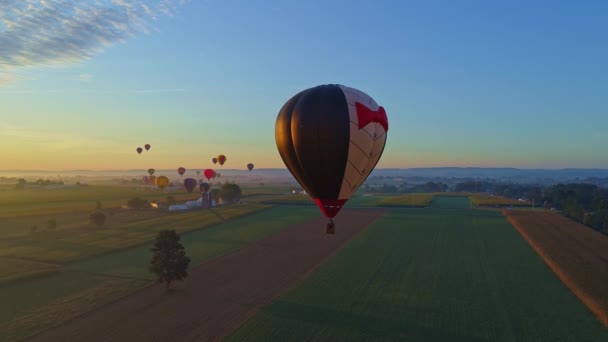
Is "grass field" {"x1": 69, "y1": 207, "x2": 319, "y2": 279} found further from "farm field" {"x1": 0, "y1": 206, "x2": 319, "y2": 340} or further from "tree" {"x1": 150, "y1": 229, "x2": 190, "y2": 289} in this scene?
"tree" {"x1": 150, "y1": 229, "x2": 190, "y2": 289}

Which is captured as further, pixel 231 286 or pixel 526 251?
pixel 526 251

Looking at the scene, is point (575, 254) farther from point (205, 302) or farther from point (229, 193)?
point (229, 193)

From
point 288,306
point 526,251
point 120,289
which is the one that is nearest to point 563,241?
point 526,251

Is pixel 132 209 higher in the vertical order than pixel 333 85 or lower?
lower

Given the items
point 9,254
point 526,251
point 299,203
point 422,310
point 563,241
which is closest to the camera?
point 422,310

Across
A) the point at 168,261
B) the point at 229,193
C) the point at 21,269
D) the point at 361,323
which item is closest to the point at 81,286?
the point at 168,261

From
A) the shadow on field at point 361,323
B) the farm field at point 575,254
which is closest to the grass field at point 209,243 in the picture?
the shadow on field at point 361,323

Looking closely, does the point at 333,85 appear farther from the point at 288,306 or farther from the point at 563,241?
the point at 563,241

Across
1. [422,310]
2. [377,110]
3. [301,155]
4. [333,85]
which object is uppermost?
[333,85]
